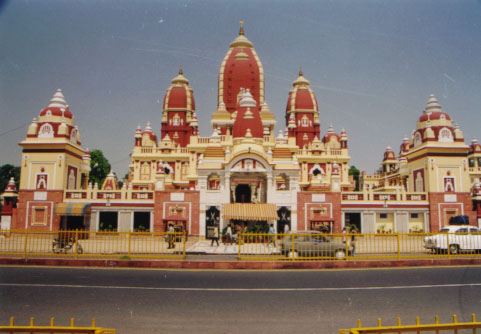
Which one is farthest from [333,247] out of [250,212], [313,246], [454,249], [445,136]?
[445,136]

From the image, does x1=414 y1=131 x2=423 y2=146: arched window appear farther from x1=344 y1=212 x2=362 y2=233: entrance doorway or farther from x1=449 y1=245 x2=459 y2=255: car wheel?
x1=449 y1=245 x2=459 y2=255: car wheel

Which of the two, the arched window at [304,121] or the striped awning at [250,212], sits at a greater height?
the arched window at [304,121]

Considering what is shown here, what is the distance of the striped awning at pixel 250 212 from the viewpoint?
25188mm

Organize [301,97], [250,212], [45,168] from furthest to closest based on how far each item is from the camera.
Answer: [301,97] → [45,168] → [250,212]

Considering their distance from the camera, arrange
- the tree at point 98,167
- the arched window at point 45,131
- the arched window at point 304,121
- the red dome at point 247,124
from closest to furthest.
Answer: the arched window at point 45,131, the red dome at point 247,124, the arched window at point 304,121, the tree at point 98,167

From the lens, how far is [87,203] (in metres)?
29.6

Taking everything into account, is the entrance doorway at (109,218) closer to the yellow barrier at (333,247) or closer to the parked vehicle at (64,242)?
the parked vehicle at (64,242)

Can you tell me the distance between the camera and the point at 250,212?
83.9ft

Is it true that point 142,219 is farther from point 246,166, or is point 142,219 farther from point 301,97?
point 301,97

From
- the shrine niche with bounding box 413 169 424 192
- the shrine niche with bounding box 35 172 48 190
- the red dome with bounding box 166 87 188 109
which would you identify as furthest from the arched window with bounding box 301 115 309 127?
the shrine niche with bounding box 35 172 48 190

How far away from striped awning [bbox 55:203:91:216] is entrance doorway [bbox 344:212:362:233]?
19.5m

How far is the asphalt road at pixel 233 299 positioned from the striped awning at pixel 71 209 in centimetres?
1679

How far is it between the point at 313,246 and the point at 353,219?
1611 centimetres

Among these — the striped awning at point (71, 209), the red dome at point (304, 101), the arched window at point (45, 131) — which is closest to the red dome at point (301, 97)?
the red dome at point (304, 101)
